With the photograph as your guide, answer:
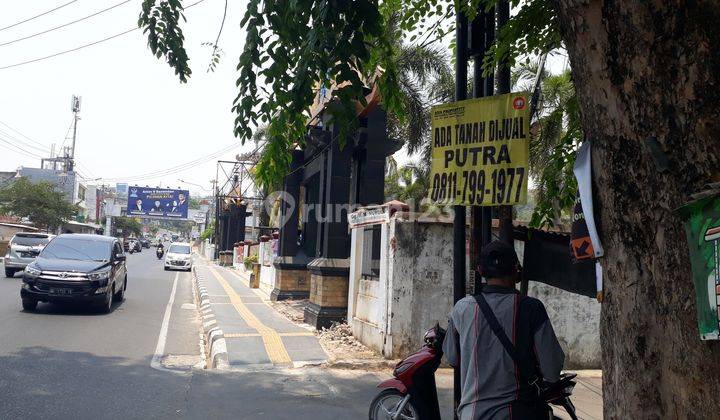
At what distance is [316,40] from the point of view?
361 cm

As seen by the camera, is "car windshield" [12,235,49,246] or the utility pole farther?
the utility pole

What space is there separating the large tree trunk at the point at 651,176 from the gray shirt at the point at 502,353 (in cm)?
37

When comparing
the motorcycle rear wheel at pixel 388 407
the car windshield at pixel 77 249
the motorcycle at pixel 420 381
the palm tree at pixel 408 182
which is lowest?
the motorcycle rear wheel at pixel 388 407

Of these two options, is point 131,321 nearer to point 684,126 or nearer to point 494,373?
point 494,373

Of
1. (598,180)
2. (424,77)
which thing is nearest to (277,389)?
(598,180)

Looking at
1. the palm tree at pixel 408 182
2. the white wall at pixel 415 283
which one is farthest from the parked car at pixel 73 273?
the palm tree at pixel 408 182

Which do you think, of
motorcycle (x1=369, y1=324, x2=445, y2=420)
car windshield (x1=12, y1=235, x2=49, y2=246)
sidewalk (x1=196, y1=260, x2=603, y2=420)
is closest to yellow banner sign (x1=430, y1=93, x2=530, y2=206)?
motorcycle (x1=369, y1=324, x2=445, y2=420)

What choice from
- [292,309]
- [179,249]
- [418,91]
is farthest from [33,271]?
[179,249]

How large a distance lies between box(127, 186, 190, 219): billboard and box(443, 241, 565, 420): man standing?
190 feet

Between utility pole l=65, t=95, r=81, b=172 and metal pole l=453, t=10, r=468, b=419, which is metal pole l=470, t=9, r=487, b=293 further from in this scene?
utility pole l=65, t=95, r=81, b=172

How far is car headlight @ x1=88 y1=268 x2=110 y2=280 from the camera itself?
11648mm

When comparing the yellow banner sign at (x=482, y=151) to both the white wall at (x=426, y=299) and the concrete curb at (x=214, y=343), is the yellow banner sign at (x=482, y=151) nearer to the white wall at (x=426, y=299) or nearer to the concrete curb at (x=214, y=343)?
the white wall at (x=426, y=299)

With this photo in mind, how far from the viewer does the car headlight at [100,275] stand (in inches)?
459

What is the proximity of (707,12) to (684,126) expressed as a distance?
0.38 m
